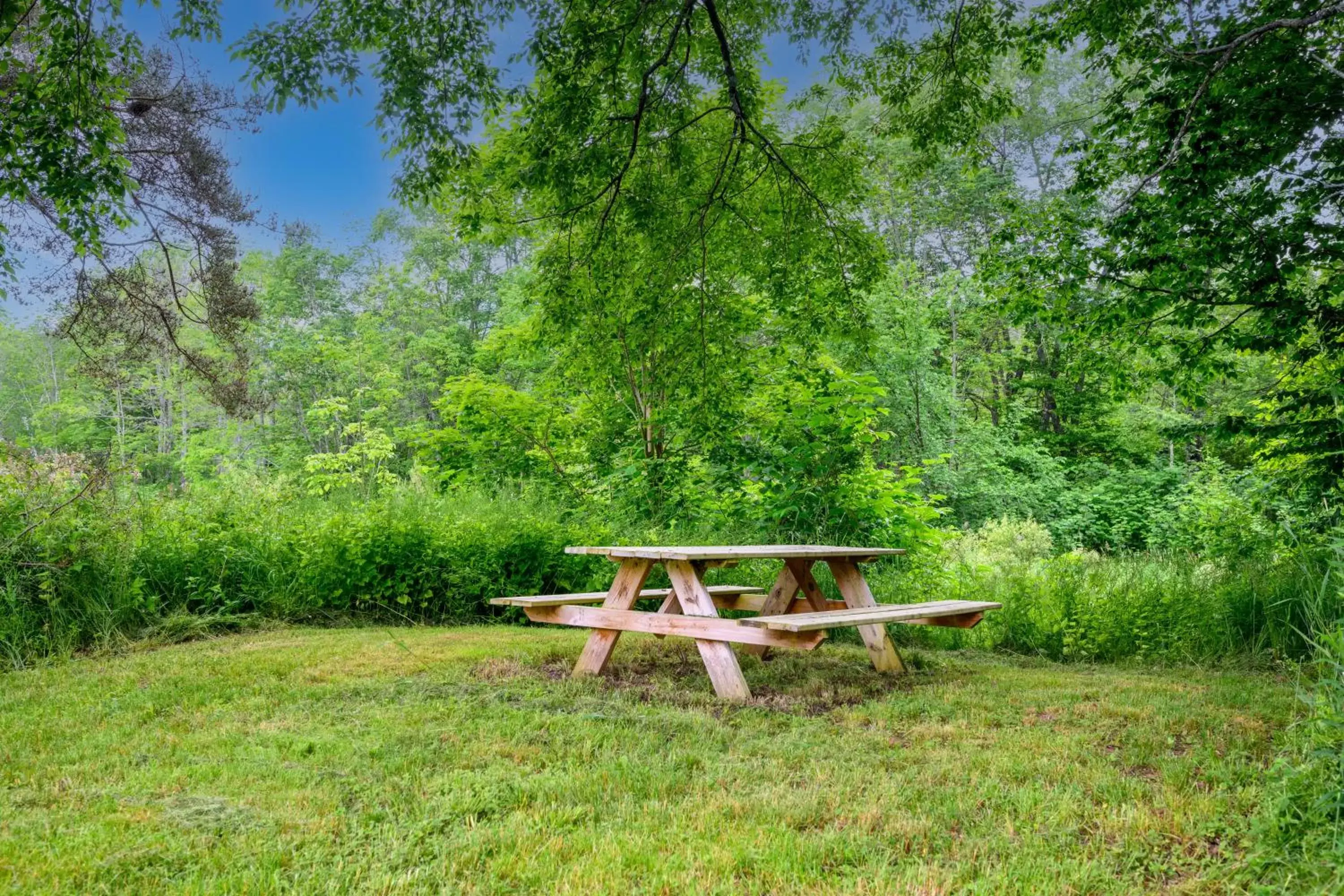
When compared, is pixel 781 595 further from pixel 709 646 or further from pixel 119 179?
pixel 119 179

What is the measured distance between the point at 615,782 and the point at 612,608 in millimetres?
1879

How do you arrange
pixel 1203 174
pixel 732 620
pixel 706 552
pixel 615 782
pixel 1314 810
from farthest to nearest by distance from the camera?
pixel 1203 174 < pixel 732 620 < pixel 706 552 < pixel 615 782 < pixel 1314 810

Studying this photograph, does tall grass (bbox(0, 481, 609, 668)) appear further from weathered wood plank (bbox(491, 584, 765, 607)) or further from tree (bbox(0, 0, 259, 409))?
tree (bbox(0, 0, 259, 409))

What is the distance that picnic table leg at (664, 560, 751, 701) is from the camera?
13.2ft

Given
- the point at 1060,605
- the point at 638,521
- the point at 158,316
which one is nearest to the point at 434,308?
the point at 158,316

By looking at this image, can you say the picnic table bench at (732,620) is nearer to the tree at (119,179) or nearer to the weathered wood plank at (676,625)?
the weathered wood plank at (676,625)

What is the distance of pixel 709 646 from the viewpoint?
4.15m

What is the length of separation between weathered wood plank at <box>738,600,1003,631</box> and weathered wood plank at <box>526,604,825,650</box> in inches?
2.2

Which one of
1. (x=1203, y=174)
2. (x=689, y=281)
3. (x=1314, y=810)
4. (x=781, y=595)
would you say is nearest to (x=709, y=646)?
(x=781, y=595)

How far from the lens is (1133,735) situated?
3217 millimetres

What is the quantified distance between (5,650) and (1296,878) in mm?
6798

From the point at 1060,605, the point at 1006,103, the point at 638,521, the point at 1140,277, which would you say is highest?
the point at 1006,103

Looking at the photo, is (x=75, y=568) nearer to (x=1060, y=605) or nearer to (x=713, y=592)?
(x=713, y=592)

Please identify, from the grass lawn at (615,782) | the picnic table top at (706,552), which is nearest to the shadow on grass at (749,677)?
the grass lawn at (615,782)
